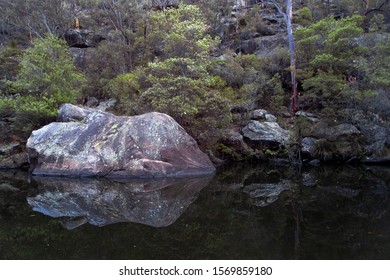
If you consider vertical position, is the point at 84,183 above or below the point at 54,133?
below

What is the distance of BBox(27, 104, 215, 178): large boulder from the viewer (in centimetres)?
1400

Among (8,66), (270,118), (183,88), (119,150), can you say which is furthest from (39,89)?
(270,118)

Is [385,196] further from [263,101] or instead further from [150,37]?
[150,37]

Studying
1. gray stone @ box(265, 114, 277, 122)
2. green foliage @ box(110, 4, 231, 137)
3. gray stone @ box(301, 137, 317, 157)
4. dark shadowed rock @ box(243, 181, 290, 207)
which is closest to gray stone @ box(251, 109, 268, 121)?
gray stone @ box(265, 114, 277, 122)

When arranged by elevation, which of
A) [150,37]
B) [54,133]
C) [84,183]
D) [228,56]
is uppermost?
[150,37]

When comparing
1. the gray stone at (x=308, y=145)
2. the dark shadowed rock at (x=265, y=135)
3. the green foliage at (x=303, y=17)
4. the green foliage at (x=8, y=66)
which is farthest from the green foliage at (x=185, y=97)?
the green foliage at (x=303, y=17)

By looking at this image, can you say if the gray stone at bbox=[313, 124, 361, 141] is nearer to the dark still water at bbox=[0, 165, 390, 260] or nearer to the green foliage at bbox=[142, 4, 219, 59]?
the dark still water at bbox=[0, 165, 390, 260]

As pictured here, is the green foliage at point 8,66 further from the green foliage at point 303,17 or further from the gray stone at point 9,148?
the green foliage at point 303,17

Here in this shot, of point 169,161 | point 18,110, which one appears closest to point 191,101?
point 169,161

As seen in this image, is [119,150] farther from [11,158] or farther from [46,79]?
[11,158]

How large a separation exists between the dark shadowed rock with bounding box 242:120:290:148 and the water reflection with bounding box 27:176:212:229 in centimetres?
482

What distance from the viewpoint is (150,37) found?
72.2ft

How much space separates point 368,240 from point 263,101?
15.6 m

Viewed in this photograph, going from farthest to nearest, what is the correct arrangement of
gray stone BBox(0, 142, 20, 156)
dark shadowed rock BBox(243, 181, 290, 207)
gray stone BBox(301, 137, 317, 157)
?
1. gray stone BBox(0, 142, 20, 156)
2. gray stone BBox(301, 137, 317, 157)
3. dark shadowed rock BBox(243, 181, 290, 207)
